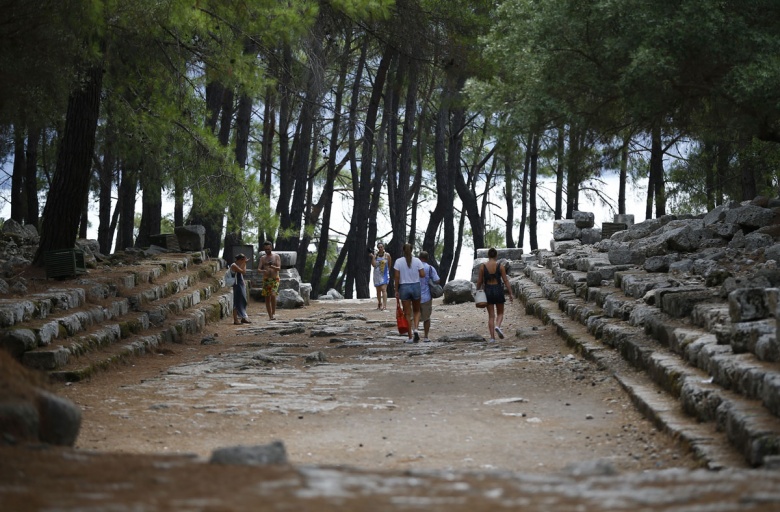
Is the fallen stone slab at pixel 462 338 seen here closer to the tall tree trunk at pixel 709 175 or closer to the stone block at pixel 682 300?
the stone block at pixel 682 300

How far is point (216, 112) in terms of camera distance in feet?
94.1

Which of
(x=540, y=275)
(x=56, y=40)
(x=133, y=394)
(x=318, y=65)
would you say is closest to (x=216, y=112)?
→ (x=318, y=65)

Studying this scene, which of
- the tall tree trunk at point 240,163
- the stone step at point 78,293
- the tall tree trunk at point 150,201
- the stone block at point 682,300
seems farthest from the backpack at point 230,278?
the stone block at point 682,300

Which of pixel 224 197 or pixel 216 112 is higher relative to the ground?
pixel 216 112

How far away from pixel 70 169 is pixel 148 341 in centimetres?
378

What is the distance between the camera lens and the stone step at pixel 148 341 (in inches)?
511

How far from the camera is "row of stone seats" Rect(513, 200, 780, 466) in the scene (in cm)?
783

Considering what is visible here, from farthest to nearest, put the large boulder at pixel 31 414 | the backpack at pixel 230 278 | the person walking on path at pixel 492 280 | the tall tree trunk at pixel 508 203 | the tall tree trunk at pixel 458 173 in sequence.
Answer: the tall tree trunk at pixel 508 203
the tall tree trunk at pixel 458 173
the backpack at pixel 230 278
the person walking on path at pixel 492 280
the large boulder at pixel 31 414

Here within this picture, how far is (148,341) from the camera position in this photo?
1620cm

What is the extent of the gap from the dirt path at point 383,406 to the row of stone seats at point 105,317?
451 millimetres

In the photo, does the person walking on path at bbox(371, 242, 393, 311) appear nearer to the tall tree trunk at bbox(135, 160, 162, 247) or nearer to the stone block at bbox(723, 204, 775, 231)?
the tall tree trunk at bbox(135, 160, 162, 247)

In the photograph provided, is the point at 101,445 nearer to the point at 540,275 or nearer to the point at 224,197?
the point at 224,197

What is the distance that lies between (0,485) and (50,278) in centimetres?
1239

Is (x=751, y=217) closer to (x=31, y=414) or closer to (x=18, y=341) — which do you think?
(x=18, y=341)
